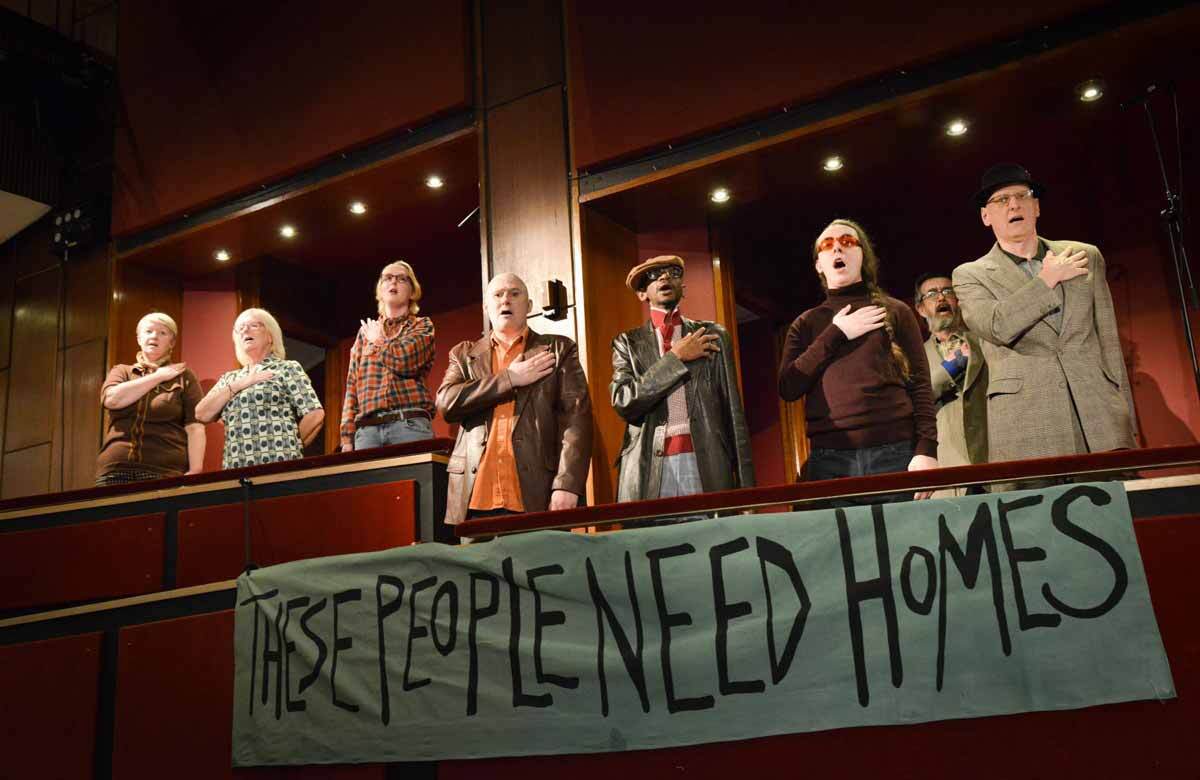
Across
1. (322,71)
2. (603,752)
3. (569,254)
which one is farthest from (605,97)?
(603,752)

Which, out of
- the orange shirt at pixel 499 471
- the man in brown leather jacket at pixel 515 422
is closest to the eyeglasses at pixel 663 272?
the man in brown leather jacket at pixel 515 422

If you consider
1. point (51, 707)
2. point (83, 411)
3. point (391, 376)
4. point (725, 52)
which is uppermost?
point (725, 52)

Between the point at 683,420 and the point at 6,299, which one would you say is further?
the point at 6,299

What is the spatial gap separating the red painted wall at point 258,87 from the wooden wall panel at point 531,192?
0.35 m

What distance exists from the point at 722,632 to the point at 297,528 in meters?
1.98

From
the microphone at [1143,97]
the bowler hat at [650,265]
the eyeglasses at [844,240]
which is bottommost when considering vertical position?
the eyeglasses at [844,240]

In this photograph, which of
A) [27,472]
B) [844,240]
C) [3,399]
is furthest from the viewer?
[3,399]

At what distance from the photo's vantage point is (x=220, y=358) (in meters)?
7.52

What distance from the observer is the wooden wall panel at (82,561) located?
4.54 metres

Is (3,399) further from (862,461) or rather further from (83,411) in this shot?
(862,461)

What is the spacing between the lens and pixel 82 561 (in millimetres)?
4641

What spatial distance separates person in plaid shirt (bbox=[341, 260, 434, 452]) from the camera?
4.88m

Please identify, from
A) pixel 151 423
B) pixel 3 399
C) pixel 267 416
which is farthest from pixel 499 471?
pixel 3 399

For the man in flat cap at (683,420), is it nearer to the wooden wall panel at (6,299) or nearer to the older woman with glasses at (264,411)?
the older woman with glasses at (264,411)
